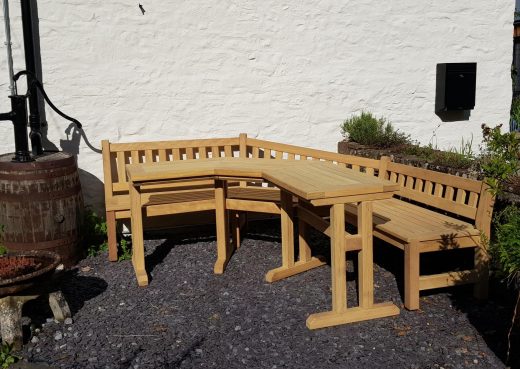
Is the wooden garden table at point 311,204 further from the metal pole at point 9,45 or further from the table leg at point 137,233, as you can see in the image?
the metal pole at point 9,45

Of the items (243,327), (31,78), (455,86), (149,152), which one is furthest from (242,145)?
(455,86)

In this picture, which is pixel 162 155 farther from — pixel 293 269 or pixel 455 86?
pixel 455 86

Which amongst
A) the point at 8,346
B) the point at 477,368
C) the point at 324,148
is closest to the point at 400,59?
the point at 324,148

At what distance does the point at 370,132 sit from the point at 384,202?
4.61 feet

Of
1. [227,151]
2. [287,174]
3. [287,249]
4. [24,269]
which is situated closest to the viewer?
[24,269]

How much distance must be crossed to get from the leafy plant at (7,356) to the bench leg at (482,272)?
9.52ft

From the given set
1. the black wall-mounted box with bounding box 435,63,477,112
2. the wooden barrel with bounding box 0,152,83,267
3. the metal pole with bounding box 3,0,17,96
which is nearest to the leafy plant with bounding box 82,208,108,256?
the wooden barrel with bounding box 0,152,83,267

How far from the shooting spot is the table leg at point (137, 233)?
14.5 feet

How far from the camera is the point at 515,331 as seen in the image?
3.20m

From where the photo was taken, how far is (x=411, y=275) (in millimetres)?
3682

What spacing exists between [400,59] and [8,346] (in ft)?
16.1

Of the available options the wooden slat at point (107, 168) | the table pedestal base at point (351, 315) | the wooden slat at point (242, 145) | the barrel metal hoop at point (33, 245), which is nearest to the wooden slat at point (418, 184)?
the table pedestal base at point (351, 315)

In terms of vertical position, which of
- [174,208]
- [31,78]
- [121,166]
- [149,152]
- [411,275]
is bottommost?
[411,275]

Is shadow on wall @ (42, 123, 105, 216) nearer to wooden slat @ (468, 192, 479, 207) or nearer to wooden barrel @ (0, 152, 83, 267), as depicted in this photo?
wooden barrel @ (0, 152, 83, 267)
